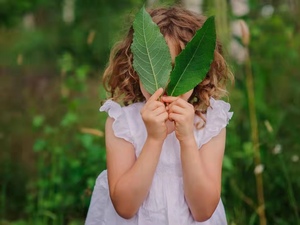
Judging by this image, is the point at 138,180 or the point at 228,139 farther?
the point at 228,139

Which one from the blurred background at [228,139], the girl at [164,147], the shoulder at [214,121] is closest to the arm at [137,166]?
the girl at [164,147]

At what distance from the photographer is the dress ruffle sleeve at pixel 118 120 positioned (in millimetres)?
2402

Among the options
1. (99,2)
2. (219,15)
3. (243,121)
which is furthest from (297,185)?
(99,2)

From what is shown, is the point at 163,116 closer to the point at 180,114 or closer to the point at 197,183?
the point at 180,114

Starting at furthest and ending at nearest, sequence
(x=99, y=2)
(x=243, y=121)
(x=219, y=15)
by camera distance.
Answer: (x=99, y=2)
(x=219, y=15)
(x=243, y=121)

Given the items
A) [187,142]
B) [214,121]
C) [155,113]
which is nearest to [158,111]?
[155,113]

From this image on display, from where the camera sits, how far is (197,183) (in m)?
2.23

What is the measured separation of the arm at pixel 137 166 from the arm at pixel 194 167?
0.04 m

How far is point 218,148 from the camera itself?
2393 millimetres

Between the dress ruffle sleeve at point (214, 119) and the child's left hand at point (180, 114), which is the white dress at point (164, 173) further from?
the child's left hand at point (180, 114)

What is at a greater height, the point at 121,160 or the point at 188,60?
the point at 188,60

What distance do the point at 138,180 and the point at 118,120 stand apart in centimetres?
28

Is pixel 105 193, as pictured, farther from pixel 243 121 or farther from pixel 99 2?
pixel 99 2

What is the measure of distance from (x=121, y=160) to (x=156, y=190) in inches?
5.7
